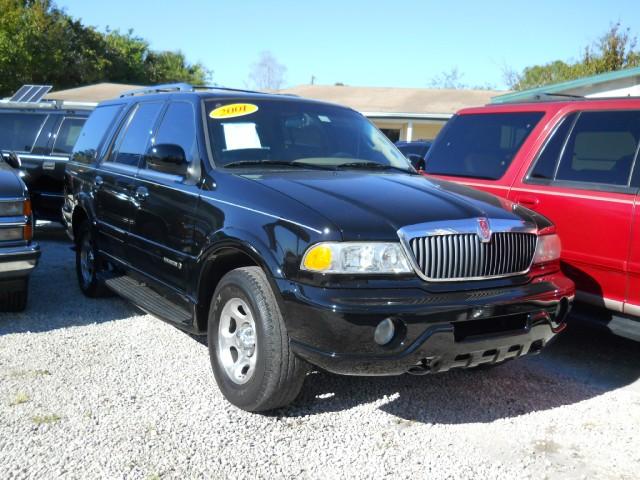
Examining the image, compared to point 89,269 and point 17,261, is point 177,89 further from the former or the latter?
point 89,269

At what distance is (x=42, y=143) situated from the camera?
31.1 ft

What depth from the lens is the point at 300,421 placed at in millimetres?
3729

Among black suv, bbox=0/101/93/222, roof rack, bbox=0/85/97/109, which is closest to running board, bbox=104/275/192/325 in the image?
black suv, bbox=0/101/93/222

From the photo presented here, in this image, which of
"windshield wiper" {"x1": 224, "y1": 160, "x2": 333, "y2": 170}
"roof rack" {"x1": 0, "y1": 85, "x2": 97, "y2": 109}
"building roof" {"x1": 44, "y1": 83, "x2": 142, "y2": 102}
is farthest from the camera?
"building roof" {"x1": 44, "y1": 83, "x2": 142, "y2": 102}

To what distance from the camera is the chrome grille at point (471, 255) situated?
3.34m

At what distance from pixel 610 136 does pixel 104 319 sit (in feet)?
14.5

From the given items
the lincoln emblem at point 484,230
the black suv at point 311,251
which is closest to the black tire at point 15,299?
the black suv at point 311,251

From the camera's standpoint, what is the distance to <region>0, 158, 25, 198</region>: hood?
17.3 ft

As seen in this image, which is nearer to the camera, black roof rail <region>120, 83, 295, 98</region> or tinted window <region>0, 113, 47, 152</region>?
black roof rail <region>120, 83, 295, 98</region>

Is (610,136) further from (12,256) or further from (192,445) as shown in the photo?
(12,256)

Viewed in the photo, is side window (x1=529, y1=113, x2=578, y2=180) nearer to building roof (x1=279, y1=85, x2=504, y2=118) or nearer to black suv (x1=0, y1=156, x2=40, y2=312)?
black suv (x1=0, y1=156, x2=40, y2=312)

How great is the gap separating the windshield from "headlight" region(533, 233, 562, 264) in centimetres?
132

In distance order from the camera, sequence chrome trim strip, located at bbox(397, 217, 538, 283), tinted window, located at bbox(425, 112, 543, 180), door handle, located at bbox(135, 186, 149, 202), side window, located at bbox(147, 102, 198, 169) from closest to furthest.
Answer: chrome trim strip, located at bbox(397, 217, 538, 283), side window, located at bbox(147, 102, 198, 169), door handle, located at bbox(135, 186, 149, 202), tinted window, located at bbox(425, 112, 543, 180)

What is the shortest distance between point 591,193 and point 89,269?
15.0 ft
